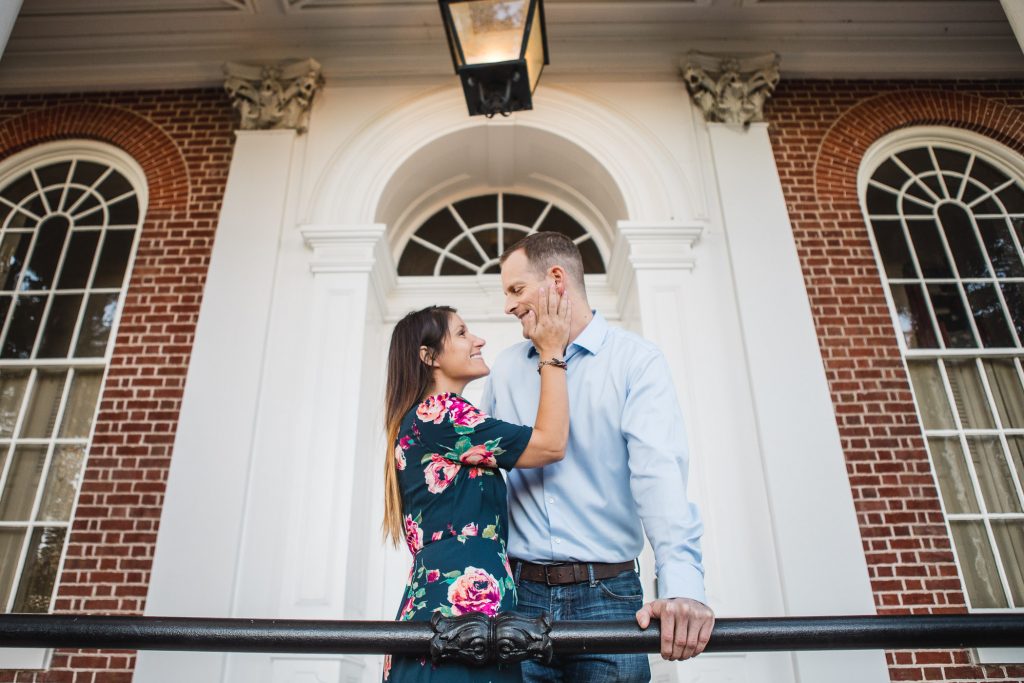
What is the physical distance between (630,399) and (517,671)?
Result: 2.65ft

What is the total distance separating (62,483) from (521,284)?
13.3 ft

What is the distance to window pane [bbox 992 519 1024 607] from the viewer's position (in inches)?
173

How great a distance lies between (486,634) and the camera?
4.69ft

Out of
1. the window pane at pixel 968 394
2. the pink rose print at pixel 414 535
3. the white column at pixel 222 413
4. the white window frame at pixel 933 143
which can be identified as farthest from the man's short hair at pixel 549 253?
the window pane at pixel 968 394

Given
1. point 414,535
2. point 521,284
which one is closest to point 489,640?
point 414,535

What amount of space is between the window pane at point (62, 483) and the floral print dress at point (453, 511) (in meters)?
3.66

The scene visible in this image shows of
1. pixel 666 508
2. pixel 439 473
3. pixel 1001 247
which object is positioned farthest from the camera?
pixel 1001 247

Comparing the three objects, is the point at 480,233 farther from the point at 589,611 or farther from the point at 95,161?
the point at 589,611

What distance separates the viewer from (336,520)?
4.30m

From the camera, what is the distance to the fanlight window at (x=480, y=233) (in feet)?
19.2

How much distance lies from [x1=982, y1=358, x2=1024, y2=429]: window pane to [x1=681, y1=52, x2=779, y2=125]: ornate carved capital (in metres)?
2.49

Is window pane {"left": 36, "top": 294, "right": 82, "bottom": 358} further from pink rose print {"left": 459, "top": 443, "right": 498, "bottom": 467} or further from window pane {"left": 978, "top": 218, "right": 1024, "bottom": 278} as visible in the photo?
window pane {"left": 978, "top": 218, "right": 1024, "bottom": 278}

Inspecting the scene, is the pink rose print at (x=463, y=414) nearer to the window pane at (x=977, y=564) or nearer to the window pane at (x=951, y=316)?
the window pane at (x=977, y=564)

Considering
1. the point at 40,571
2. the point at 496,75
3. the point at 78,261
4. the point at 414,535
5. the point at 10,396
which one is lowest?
the point at 414,535
